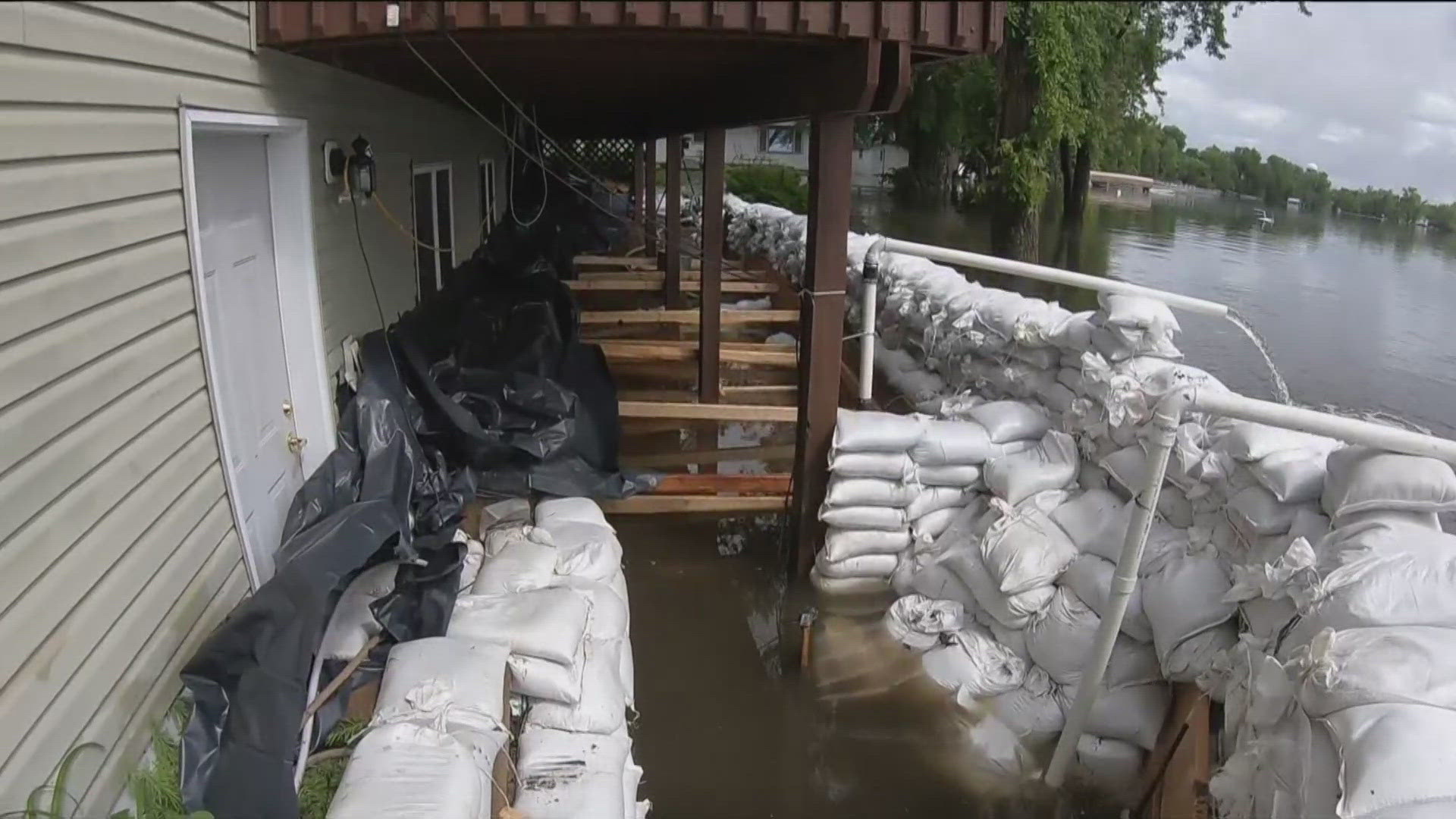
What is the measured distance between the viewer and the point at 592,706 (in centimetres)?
309

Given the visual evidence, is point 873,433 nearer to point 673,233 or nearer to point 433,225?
point 673,233

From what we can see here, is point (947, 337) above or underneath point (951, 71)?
underneath

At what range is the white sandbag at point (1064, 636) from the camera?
3732 millimetres

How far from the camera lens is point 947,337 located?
5906mm

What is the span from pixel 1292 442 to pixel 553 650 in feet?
8.99

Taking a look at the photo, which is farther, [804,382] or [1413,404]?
[1413,404]

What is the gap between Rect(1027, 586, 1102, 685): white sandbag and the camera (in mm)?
3732

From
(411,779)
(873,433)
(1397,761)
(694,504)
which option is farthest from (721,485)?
(1397,761)

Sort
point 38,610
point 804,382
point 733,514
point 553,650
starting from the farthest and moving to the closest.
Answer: point 733,514 → point 804,382 → point 553,650 → point 38,610

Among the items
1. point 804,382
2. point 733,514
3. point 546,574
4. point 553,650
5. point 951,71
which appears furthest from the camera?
point 951,71

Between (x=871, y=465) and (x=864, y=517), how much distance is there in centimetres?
28

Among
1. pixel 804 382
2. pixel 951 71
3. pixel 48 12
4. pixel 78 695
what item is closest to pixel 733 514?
pixel 804 382

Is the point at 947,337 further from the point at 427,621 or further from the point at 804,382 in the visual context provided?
the point at 427,621

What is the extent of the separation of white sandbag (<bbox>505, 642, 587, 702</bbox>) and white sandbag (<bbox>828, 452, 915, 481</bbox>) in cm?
195
